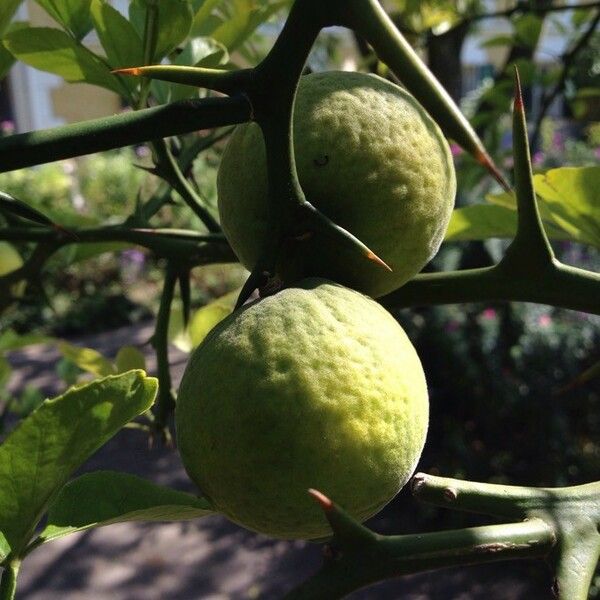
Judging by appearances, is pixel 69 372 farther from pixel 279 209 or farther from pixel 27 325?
pixel 27 325

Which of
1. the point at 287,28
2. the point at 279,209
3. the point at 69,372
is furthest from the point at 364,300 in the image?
the point at 69,372

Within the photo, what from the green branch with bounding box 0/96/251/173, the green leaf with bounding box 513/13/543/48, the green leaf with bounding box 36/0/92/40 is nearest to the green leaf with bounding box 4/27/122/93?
the green leaf with bounding box 36/0/92/40

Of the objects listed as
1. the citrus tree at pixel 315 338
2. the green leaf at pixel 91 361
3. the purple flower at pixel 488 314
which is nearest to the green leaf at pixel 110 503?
the citrus tree at pixel 315 338

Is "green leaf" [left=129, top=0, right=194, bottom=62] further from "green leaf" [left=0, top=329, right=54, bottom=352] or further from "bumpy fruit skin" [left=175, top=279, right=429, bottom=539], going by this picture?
"green leaf" [left=0, top=329, right=54, bottom=352]

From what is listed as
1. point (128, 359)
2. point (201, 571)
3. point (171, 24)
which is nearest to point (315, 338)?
point (171, 24)

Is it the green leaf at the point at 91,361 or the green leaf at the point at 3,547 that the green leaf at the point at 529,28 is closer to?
the green leaf at the point at 91,361

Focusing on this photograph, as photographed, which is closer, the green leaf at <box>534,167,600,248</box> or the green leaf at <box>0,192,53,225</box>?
the green leaf at <box>0,192,53,225</box>

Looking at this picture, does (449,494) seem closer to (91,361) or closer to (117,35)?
(117,35)
